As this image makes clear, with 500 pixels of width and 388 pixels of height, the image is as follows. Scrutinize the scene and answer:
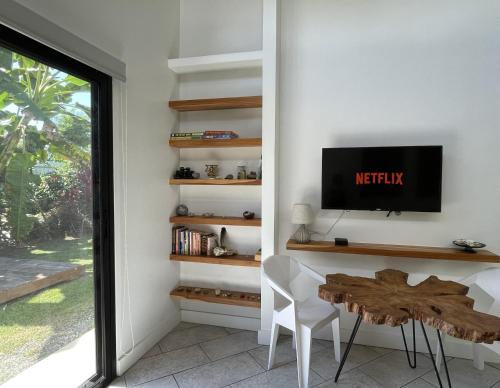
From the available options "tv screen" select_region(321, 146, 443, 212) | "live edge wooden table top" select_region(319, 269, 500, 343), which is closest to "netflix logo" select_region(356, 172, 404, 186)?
"tv screen" select_region(321, 146, 443, 212)

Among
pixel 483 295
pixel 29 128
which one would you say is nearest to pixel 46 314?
pixel 29 128

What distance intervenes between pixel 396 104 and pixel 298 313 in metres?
1.83

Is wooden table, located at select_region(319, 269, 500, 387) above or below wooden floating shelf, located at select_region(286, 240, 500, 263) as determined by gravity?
below

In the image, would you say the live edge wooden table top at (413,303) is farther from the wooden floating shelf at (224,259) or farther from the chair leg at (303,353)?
the wooden floating shelf at (224,259)

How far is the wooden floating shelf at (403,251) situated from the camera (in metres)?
2.12

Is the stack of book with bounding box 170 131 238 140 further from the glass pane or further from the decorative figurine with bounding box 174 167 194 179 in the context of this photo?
the glass pane

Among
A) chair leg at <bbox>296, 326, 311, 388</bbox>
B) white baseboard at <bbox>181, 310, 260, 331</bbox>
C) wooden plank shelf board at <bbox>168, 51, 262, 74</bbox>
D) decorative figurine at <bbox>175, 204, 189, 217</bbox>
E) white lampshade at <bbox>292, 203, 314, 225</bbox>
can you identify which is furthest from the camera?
decorative figurine at <bbox>175, 204, 189, 217</bbox>

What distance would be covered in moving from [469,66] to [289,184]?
1.67 meters

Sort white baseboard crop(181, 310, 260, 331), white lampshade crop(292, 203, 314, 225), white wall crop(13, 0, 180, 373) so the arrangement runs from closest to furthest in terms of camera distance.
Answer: white wall crop(13, 0, 180, 373)
white lampshade crop(292, 203, 314, 225)
white baseboard crop(181, 310, 260, 331)

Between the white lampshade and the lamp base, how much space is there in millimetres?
76

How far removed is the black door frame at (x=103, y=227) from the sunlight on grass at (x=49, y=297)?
0.82ft

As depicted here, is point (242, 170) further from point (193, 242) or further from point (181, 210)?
point (193, 242)

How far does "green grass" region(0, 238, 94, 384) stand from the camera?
149cm

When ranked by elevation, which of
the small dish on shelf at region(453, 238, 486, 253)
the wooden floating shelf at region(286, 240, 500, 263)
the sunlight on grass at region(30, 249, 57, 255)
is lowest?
the wooden floating shelf at region(286, 240, 500, 263)
